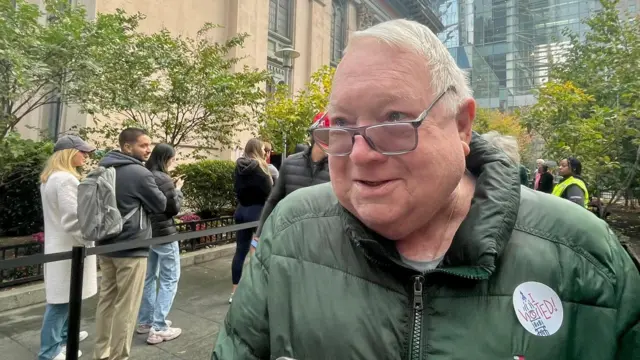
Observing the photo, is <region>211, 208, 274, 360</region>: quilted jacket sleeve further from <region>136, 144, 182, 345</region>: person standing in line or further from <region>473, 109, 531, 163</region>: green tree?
<region>473, 109, 531, 163</region>: green tree

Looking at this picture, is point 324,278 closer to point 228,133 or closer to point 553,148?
point 228,133

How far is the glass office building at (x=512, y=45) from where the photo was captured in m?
43.9

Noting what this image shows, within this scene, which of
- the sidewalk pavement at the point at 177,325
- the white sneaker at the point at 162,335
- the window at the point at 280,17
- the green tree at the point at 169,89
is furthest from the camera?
the window at the point at 280,17

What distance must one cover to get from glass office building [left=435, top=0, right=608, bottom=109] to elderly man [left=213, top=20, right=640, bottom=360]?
45.6 meters

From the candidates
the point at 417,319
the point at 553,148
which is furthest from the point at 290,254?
the point at 553,148

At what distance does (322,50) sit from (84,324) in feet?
66.8

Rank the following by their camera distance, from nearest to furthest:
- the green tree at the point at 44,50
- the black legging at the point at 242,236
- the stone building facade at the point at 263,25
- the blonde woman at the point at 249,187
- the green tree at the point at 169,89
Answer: the green tree at the point at 44,50 → the blonde woman at the point at 249,187 → the black legging at the point at 242,236 → the green tree at the point at 169,89 → the stone building facade at the point at 263,25

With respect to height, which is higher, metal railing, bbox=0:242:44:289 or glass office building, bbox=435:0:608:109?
glass office building, bbox=435:0:608:109

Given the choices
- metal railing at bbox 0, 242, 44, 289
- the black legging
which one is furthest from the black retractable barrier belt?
metal railing at bbox 0, 242, 44, 289

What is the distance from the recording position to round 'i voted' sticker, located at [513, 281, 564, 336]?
0.90 m

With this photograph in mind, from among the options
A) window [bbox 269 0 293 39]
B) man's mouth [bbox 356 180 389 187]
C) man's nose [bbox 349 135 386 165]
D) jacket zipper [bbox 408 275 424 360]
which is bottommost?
jacket zipper [bbox 408 275 424 360]

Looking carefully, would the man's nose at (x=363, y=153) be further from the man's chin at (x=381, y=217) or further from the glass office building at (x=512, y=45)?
the glass office building at (x=512, y=45)

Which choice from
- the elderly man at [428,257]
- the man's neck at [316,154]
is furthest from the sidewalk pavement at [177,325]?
the elderly man at [428,257]

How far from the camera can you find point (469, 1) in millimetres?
53000
